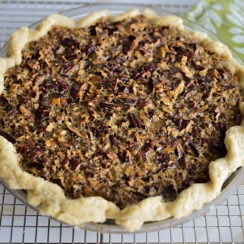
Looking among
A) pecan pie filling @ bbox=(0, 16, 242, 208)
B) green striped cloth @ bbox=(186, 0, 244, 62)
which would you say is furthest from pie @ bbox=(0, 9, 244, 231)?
Result: green striped cloth @ bbox=(186, 0, 244, 62)

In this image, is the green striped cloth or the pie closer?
the pie

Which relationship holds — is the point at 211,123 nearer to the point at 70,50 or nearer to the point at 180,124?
the point at 180,124

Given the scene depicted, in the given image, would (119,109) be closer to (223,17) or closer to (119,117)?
(119,117)

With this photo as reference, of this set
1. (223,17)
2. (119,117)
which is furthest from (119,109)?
(223,17)

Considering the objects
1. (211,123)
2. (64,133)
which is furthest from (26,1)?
(211,123)

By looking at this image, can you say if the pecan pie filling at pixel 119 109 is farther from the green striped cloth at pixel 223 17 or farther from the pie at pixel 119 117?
the green striped cloth at pixel 223 17

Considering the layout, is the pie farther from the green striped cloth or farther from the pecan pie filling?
the green striped cloth
